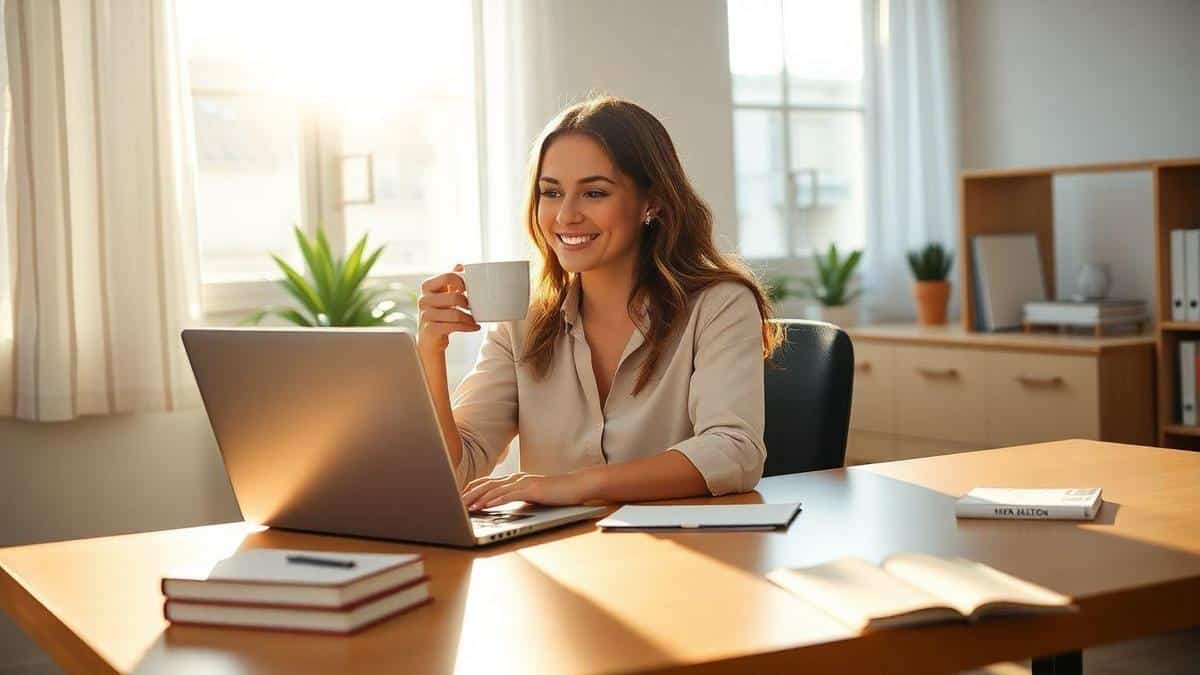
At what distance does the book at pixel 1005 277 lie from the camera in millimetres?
4418

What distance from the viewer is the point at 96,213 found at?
333 centimetres

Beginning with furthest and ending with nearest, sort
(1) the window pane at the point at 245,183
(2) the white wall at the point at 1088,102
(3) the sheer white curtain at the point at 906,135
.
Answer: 1. (3) the sheer white curtain at the point at 906,135
2. (2) the white wall at the point at 1088,102
3. (1) the window pane at the point at 245,183

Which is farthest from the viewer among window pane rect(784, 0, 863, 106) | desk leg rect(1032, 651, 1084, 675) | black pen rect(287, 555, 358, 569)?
window pane rect(784, 0, 863, 106)

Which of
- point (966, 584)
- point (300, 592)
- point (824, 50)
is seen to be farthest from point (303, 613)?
point (824, 50)

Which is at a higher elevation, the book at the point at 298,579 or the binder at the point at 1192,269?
the binder at the point at 1192,269

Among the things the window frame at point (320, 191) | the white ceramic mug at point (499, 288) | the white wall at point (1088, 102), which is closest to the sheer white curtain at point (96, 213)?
the window frame at point (320, 191)

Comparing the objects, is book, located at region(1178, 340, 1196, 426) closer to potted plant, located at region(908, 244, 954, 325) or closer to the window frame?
potted plant, located at region(908, 244, 954, 325)

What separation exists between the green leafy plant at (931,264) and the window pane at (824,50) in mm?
638

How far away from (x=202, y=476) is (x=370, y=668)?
2569 millimetres

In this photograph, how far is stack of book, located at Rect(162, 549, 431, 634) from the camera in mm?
1240

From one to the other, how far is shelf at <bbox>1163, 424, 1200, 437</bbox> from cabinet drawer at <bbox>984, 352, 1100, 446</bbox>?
0.21m

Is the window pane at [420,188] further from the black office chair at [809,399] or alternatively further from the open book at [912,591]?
the open book at [912,591]

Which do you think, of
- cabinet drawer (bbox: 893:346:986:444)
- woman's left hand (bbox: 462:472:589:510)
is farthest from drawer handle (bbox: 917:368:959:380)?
woman's left hand (bbox: 462:472:589:510)

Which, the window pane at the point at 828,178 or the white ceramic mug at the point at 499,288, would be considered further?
the window pane at the point at 828,178
